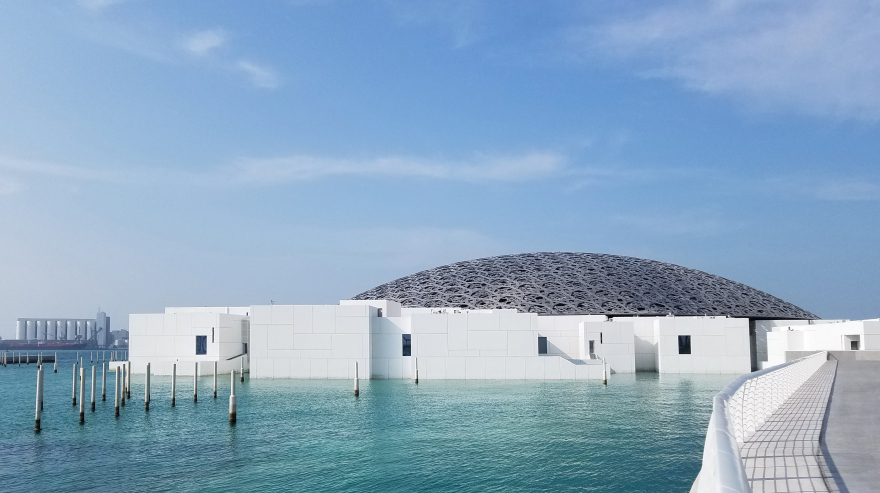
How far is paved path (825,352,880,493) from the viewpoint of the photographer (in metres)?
7.38

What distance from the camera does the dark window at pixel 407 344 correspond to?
152ft

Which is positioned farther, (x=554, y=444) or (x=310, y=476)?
(x=554, y=444)

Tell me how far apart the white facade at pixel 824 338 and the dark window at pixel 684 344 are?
6.05 m

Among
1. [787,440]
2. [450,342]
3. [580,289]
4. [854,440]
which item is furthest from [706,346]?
[787,440]

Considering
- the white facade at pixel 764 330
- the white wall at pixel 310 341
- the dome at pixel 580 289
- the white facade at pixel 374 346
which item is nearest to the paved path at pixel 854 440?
the white facade at pixel 374 346

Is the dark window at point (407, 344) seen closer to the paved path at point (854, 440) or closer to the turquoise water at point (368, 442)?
the turquoise water at point (368, 442)

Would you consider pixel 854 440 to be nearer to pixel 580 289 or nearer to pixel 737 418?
pixel 737 418

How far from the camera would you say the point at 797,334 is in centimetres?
5272

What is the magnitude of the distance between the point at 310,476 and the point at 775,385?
11.2 meters

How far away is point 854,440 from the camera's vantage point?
Answer: 9805mm

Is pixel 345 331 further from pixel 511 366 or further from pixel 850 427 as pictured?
pixel 850 427

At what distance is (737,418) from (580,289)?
199ft

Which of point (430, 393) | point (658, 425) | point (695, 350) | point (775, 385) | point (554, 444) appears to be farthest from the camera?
A: point (695, 350)

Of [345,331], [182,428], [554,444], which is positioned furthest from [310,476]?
[345,331]
